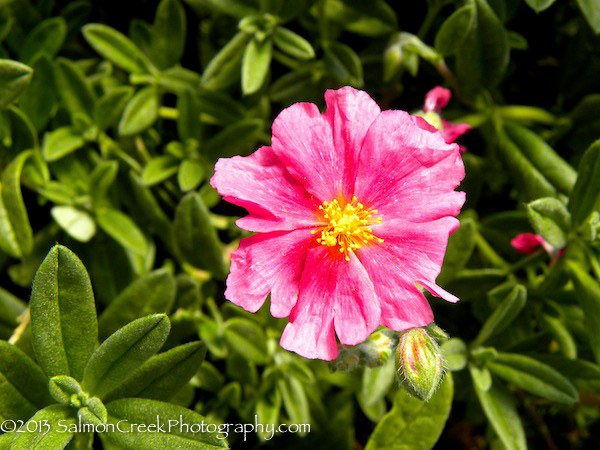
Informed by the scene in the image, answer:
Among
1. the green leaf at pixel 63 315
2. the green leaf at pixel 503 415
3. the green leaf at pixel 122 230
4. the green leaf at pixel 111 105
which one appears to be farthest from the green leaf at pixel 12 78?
the green leaf at pixel 503 415

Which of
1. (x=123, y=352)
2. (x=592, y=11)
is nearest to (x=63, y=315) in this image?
(x=123, y=352)

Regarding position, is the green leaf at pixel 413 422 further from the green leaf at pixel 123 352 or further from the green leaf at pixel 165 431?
the green leaf at pixel 123 352

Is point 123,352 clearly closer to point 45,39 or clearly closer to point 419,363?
point 419,363

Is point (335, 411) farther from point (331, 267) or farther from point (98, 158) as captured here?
point (98, 158)

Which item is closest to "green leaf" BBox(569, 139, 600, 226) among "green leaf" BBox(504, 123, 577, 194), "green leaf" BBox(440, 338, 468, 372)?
"green leaf" BBox(504, 123, 577, 194)

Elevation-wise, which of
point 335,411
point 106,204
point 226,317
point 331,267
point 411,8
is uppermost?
point 411,8

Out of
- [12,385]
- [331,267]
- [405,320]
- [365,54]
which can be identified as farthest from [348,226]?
[365,54]
